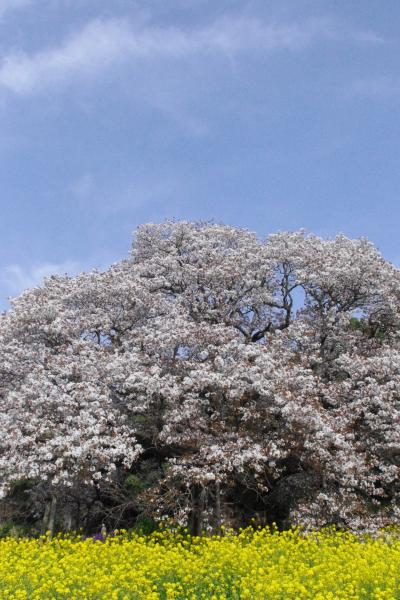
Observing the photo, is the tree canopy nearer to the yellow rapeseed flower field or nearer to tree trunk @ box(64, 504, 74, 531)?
tree trunk @ box(64, 504, 74, 531)

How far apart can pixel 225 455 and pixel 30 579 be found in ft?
22.4

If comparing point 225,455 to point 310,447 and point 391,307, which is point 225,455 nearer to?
point 310,447

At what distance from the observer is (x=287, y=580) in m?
13.2

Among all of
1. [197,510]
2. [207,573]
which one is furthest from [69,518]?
[207,573]

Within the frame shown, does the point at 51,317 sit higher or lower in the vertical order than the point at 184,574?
higher

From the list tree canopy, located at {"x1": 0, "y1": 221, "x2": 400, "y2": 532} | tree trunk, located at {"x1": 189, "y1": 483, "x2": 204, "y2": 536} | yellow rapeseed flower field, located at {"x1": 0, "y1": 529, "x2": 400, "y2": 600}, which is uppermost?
tree canopy, located at {"x1": 0, "y1": 221, "x2": 400, "y2": 532}

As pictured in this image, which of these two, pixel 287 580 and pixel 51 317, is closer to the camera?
pixel 287 580

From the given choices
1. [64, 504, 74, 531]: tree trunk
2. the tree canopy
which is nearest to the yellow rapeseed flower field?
the tree canopy

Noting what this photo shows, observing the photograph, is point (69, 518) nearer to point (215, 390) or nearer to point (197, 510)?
point (197, 510)

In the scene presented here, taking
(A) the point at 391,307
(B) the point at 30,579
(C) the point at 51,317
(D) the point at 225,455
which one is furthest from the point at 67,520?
(A) the point at 391,307

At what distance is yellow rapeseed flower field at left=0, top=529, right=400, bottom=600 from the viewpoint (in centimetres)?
1290

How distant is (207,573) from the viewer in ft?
48.2

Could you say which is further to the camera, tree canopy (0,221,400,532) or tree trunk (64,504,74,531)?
tree trunk (64,504,74,531)

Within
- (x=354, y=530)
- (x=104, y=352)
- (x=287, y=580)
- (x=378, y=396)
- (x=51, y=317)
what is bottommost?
(x=287, y=580)
